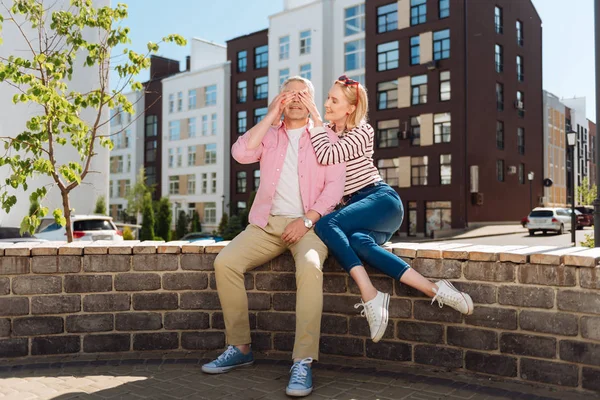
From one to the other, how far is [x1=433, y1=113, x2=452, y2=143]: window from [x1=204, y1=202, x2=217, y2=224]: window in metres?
23.2

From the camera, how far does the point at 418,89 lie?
134 ft

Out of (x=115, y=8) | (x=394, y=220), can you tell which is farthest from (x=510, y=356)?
(x=115, y=8)

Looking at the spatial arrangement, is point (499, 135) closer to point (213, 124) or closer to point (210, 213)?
point (213, 124)

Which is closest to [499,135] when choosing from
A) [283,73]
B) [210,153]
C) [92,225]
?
[283,73]

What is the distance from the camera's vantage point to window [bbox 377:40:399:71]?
42.0 meters

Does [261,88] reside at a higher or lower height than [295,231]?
higher

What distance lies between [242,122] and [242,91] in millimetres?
2801

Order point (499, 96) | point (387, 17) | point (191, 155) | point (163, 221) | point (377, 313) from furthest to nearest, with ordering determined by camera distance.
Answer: point (191, 155)
point (499, 96)
point (387, 17)
point (163, 221)
point (377, 313)

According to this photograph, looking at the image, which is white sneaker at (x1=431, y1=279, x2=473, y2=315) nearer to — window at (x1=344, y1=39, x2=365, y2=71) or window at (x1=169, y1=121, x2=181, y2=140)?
window at (x1=344, y1=39, x2=365, y2=71)

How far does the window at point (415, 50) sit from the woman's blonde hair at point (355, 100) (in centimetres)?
3791

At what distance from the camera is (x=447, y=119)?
39531 millimetres

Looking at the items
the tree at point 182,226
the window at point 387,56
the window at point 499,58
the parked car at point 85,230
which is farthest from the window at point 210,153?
the parked car at point 85,230

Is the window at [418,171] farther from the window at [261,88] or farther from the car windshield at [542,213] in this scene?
the window at [261,88]

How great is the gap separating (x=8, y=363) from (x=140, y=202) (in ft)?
170
